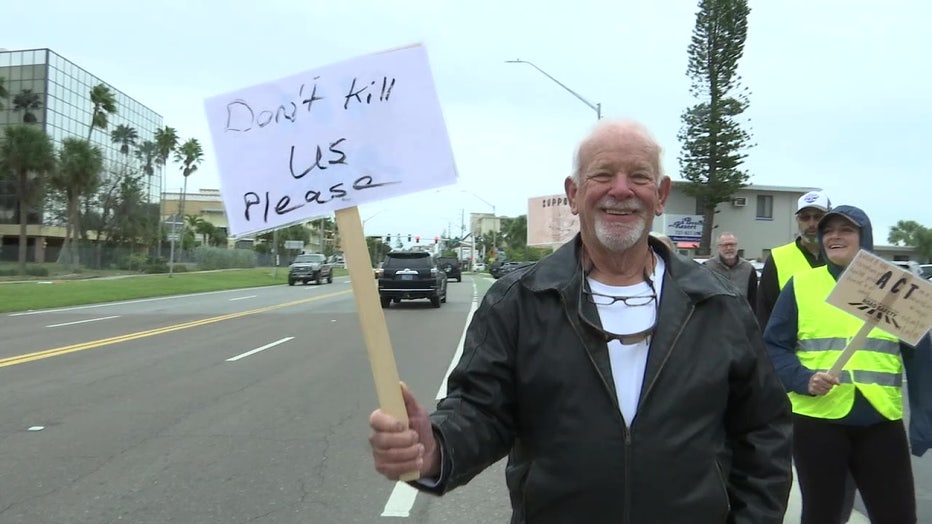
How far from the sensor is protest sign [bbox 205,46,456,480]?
1.93 m

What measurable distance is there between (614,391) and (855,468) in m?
1.97

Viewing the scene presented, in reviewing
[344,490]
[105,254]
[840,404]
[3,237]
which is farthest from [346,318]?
[3,237]

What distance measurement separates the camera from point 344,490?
4863 mm

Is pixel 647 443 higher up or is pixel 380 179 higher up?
pixel 380 179

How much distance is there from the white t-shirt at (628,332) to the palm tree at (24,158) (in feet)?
164

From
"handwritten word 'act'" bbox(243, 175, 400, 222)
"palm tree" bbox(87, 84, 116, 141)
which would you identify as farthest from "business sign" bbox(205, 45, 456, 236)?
"palm tree" bbox(87, 84, 116, 141)

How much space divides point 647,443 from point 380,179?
3.37 feet

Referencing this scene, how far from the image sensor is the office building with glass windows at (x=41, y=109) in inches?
2347

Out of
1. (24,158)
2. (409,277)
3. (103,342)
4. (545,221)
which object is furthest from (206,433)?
(24,158)

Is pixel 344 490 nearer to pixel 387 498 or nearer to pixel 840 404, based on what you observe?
pixel 387 498

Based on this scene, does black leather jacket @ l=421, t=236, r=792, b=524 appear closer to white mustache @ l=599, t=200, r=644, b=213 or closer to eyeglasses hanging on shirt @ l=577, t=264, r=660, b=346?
eyeglasses hanging on shirt @ l=577, t=264, r=660, b=346

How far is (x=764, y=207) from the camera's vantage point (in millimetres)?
46031

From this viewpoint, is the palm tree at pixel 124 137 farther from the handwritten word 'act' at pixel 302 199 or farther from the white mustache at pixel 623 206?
the white mustache at pixel 623 206

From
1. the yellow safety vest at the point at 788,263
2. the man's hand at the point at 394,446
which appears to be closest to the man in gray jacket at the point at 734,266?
the yellow safety vest at the point at 788,263
